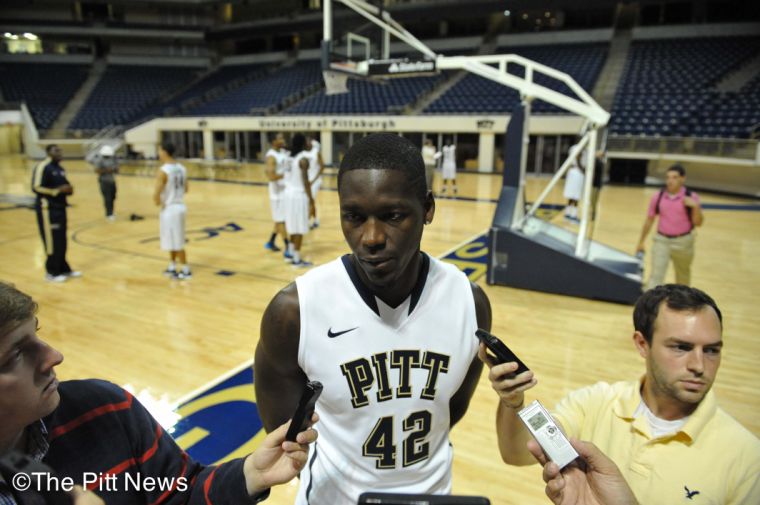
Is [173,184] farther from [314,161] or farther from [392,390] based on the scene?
[392,390]

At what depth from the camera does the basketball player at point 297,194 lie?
6.85m

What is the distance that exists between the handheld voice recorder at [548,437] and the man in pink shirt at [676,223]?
4.44 metres

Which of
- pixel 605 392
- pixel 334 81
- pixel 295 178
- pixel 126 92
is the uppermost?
pixel 126 92

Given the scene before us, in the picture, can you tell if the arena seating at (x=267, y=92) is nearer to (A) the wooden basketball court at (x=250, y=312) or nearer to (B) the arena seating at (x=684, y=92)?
(B) the arena seating at (x=684, y=92)

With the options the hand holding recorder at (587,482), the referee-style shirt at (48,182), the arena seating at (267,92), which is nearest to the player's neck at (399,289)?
the hand holding recorder at (587,482)

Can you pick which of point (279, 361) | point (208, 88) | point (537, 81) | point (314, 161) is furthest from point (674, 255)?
point (208, 88)

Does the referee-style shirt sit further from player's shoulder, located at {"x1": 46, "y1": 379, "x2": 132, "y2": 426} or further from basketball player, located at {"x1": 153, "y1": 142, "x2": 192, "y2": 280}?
player's shoulder, located at {"x1": 46, "y1": 379, "x2": 132, "y2": 426}

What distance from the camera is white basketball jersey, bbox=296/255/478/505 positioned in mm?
1404

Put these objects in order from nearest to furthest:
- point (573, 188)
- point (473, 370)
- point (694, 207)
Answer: point (473, 370), point (694, 207), point (573, 188)

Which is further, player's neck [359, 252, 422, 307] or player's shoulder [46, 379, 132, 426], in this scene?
player's neck [359, 252, 422, 307]

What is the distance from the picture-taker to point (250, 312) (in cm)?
525

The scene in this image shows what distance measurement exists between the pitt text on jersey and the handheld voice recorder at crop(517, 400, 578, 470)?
351mm

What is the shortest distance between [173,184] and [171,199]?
205 mm

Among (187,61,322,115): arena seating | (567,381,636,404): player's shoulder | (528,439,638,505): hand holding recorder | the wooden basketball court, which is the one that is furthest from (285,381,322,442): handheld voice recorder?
(187,61,322,115): arena seating
